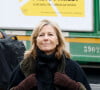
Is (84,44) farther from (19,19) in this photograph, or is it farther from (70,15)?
(19,19)

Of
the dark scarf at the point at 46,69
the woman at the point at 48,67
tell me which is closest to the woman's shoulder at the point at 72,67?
the woman at the point at 48,67

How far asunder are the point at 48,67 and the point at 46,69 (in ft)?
0.08

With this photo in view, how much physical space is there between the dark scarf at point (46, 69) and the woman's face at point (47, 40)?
52 millimetres

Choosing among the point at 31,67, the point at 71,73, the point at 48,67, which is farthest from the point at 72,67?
the point at 31,67

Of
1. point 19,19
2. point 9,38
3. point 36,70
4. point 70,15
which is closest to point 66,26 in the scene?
point 70,15

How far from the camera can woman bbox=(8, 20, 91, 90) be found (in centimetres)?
324

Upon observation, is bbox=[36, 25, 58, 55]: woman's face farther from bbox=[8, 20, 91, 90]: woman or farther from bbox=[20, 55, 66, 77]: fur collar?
bbox=[20, 55, 66, 77]: fur collar

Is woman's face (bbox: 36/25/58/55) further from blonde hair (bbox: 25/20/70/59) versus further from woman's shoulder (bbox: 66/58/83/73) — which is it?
woman's shoulder (bbox: 66/58/83/73)

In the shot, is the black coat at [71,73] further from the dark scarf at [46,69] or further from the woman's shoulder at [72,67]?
the dark scarf at [46,69]

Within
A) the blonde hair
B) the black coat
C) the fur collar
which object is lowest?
the black coat

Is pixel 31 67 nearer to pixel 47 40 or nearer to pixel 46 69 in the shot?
pixel 46 69

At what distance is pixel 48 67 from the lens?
10.7 ft

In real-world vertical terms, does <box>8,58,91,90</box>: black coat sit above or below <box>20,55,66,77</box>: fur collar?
below

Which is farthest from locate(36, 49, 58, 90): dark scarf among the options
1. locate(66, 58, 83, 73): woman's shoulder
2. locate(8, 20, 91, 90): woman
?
locate(66, 58, 83, 73): woman's shoulder
